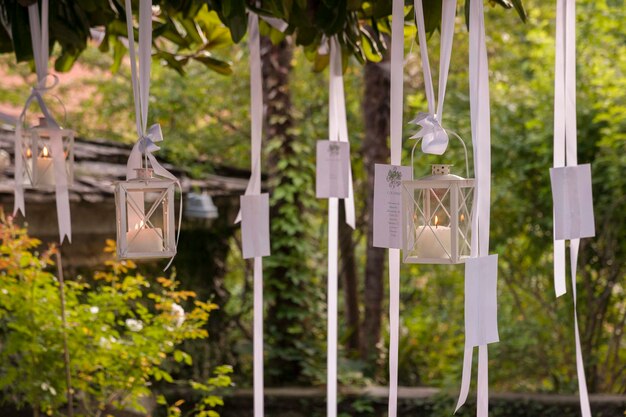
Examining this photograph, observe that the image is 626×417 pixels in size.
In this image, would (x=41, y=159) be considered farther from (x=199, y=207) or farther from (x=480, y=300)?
(x=199, y=207)

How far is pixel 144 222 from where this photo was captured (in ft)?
6.82

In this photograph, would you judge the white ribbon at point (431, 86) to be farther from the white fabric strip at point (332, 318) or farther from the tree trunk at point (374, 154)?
the tree trunk at point (374, 154)

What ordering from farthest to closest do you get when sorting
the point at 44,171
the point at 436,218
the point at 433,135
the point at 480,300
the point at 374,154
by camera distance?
the point at 374,154, the point at 44,171, the point at 436,218, the point at 433,135, the point at 480,300

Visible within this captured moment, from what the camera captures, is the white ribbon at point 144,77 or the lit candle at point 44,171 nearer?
the white ribbon at point 144,77

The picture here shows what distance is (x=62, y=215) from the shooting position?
244 centimetres

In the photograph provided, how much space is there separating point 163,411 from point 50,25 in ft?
9.20

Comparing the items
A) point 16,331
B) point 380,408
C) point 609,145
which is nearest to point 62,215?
point 16,331

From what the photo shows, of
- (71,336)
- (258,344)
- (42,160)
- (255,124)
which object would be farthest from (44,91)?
(71,336)

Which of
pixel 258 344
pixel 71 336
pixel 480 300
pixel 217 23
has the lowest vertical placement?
pixel 71 336

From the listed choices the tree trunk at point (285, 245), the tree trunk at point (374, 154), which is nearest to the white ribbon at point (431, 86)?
the tree trunk at point (285, 245)

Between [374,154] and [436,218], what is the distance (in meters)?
3.84

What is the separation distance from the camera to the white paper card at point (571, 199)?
1.80m

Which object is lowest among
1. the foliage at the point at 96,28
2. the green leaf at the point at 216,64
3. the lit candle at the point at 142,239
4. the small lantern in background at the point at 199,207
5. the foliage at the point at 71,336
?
the foliage at the point at 71,336

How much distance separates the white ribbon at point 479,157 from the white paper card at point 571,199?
5.3 inches
